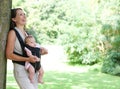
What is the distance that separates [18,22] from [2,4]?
31 centimetres

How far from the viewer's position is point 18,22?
3855mm

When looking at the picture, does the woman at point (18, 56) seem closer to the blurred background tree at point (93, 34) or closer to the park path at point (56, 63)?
the blurred background tree at point (93, 34)

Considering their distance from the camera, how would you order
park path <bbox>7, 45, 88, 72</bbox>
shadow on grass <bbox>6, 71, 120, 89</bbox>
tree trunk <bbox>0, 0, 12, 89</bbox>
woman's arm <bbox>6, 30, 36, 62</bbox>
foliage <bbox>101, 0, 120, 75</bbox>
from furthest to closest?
park path <bbox>7, 45, 88, 72</bbox>
foliage <bbox>101, 0, 120, 75</bbox>
shadow on grass <bbox>6, 71, 120, 89</bbox>
tree trunk <bbox>0, 0, 12, 89</bbox>
woman's arm <bbox>6, 30, 36, 62</bbox>

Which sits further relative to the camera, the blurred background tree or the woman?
the blurred background tree

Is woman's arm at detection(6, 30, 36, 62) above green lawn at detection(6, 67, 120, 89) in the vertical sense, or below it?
above

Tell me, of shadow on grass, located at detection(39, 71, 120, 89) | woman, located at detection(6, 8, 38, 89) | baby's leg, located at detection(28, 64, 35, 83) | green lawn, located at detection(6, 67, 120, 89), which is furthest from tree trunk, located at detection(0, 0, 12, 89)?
shadow on grass, located at detection(39, 71, 120, 89)

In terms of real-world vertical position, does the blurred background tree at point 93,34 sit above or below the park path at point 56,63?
above

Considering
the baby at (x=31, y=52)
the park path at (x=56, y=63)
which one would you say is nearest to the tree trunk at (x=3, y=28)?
the baby at (x=31, y=52)

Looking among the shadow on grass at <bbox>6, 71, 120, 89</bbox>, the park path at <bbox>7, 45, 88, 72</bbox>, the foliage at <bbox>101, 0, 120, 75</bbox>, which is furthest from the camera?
the park path at <bbox>7, 45, 88, 72</bbox>

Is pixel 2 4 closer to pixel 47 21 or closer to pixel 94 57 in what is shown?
pixel 94 57

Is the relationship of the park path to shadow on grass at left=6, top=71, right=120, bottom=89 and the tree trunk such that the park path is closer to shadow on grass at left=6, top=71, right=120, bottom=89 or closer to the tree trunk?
shadow on grass at left=6, top=71, right=120, bottom=89

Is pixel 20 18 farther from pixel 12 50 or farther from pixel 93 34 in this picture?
pixel 93 34

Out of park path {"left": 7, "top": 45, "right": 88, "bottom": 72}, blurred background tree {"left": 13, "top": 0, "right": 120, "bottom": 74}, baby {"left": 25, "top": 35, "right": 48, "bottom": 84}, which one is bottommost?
park path {"left": 7, "top": 45, "right": 88, "bottom": 72}

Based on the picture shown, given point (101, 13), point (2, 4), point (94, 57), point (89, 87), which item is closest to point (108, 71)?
point (94, 57)
